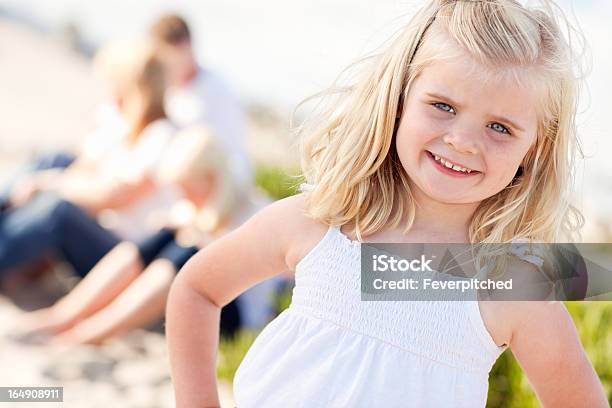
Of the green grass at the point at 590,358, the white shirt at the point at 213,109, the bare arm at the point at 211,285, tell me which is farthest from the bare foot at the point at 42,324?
the bare arm at the point at 211,285

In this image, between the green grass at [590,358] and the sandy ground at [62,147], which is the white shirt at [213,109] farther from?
the green grass at [590,358]

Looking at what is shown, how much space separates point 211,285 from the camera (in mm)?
1493

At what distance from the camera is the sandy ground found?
10.3 feet

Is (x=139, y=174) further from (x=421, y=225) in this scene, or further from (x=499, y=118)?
(x=499, y=118)

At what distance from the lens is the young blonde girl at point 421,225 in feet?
4.24

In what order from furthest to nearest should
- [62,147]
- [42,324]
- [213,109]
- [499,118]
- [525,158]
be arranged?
1. [62,147]
2. [213,109]
3. [42,324]
4. [525,158]
5. [499,118]

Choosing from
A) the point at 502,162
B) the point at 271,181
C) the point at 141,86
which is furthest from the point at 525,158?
the point at 271,181

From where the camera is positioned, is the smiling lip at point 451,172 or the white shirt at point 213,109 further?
the white shirt at point 213,109

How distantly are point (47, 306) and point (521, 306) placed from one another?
125 inches

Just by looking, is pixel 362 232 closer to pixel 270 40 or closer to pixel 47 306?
pixel 47 306

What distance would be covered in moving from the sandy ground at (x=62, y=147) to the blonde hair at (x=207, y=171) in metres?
0.43

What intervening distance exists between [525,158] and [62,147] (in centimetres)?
677

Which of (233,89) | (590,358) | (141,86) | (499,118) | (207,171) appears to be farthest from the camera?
(233,89)

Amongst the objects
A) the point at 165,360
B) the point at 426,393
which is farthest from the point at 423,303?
the point at 165,360
